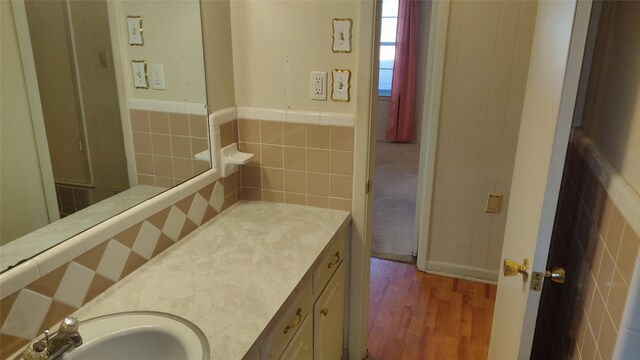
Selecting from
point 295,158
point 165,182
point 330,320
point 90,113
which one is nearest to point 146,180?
point 165,182

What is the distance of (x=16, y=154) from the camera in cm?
133

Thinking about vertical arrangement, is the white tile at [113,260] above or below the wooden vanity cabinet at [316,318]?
above

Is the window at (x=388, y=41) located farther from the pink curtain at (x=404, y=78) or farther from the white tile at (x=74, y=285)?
the white tile at (x=74, y=285)

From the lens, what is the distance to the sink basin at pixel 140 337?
109cm

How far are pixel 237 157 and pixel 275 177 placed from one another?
19cm

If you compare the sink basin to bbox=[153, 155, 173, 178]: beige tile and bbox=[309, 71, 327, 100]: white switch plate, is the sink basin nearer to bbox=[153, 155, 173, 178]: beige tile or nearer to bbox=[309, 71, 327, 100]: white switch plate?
bbox=[153, 155, 173, 178]: beige tile

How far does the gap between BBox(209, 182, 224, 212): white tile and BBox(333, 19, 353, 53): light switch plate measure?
0.73 meters

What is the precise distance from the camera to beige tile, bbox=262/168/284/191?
6.59ft

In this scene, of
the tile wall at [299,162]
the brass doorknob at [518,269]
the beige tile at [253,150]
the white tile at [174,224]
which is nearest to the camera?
the brass doorknob at [518,269]

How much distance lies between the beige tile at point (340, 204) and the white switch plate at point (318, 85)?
1.43ft

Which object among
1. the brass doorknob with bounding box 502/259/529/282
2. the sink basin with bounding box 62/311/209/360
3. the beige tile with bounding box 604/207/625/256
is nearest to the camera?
the beige tile with bounding box 604/207/625/256

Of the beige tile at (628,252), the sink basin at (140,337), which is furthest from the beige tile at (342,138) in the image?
the beige tile at (628,252)

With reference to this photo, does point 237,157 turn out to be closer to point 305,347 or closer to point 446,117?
point 305,347

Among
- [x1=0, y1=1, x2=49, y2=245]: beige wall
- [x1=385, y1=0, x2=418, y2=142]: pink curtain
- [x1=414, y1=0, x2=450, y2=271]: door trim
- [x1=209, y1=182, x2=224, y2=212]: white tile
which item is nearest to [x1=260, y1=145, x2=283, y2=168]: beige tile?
[x1=209, y1=182, x2=224, y2=212]: white tile
